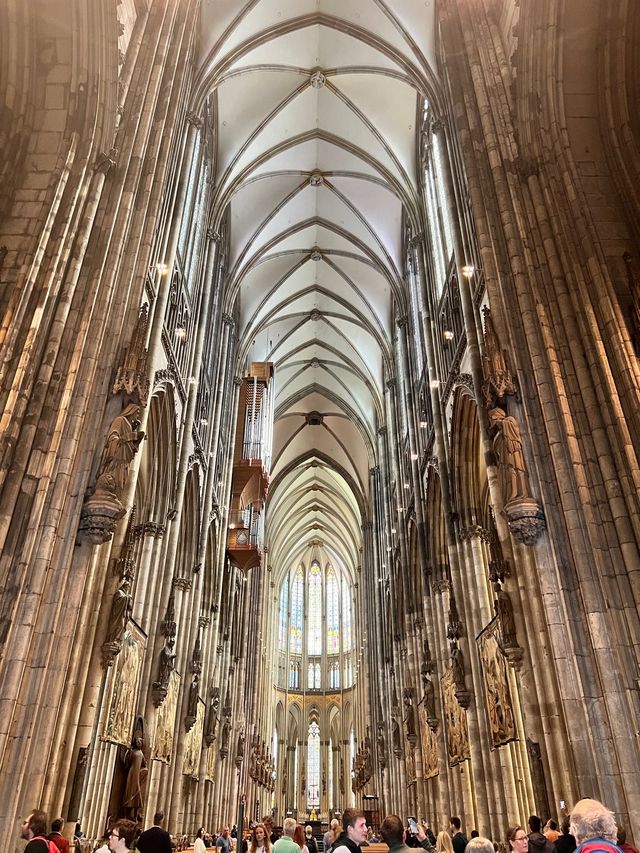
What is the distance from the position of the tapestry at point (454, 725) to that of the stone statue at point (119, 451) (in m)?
8.52

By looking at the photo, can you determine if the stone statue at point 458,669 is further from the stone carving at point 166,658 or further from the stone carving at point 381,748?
the stone carving at point 381,748

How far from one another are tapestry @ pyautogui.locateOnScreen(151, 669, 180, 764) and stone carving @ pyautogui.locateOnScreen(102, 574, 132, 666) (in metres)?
4.15

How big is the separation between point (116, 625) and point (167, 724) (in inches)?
217

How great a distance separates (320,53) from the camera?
20.0 m

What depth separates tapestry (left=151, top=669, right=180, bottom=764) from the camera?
13367 mm

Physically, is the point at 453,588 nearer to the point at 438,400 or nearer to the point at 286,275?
the point at 438,400

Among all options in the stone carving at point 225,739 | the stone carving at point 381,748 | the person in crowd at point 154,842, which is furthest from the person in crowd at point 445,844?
the stone carving at point 381,748

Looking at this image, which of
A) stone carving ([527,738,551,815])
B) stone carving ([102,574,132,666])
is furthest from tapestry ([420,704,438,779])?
stone carving ([102,574,132,666])

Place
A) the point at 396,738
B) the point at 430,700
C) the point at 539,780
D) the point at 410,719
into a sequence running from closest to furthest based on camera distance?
1. the point at 539,780
2. the point at 430,700
3. the point at 410,719
4. the point at 396,738

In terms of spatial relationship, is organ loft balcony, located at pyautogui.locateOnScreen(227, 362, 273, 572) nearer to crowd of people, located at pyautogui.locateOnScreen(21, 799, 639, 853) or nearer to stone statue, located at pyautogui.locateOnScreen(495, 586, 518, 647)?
stone statue, located at pyautogui.locateOnScreen(495, 586, 518, 647)

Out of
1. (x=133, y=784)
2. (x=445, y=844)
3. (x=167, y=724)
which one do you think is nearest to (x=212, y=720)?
(x=167, y=724)

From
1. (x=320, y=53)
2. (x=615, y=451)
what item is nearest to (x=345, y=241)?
(x=320, y=53)

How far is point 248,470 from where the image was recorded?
24.7 m

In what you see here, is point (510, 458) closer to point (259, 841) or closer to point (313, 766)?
point (259, 841)
